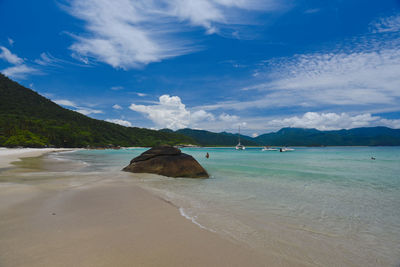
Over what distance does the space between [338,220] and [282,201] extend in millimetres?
2433

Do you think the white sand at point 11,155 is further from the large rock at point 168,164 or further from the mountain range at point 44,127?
the mountain range at point 44,127

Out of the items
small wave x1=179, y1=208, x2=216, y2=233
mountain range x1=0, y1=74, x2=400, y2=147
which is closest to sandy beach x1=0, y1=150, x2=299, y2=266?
small wave x1=179, y1=208, x2=216, y2=233

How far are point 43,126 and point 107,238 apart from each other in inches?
5026

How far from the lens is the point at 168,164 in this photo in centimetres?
1641

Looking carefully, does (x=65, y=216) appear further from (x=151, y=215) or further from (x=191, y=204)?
(x=191, y=204)

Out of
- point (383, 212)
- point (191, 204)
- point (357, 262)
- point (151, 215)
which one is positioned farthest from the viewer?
point (191, 204)

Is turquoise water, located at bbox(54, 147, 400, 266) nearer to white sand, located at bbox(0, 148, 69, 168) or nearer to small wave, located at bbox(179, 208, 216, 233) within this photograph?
small wave, located at bbox(179, 208, 216, 233)

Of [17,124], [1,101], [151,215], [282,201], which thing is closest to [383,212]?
[282,201]

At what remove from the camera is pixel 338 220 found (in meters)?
6.49

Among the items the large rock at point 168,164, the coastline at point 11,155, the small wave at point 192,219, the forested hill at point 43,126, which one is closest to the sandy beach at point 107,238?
the small wave at point 192,219

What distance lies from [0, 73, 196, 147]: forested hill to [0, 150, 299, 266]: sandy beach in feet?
298

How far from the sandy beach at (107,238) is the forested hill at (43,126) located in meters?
90.8

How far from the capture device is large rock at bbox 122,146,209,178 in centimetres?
1602

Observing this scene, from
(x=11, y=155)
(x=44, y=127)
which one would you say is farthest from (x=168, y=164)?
(x=44, y=127)
